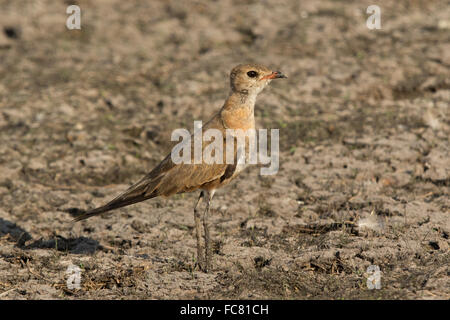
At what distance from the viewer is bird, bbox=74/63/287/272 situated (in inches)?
205

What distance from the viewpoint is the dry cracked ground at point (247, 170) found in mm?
5172

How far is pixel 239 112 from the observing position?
5363 mm

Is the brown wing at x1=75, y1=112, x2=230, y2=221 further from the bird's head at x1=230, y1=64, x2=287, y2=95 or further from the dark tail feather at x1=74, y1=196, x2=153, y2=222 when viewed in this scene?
the bird's head at x1=230, y1=64, x2=287, y2=95

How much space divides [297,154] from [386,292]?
316cm

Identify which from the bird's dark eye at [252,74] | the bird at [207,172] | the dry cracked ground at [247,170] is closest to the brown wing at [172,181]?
the bird at [207,172]

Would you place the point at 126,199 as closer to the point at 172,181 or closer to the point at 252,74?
the point at 172,181

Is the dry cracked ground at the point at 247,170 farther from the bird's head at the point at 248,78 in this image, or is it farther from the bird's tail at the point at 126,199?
the bird's head at the point at 248,78

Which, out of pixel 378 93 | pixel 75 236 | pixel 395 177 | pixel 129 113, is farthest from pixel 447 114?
pixel 75 236

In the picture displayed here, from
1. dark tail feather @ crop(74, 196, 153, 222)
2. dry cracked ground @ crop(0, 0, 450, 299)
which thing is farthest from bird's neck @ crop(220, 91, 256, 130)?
dry cracked ground @ crop(0, 0, 450, 299)

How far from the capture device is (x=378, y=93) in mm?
8844

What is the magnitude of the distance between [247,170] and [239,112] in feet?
6.94

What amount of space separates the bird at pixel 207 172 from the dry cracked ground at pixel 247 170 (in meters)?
0.48

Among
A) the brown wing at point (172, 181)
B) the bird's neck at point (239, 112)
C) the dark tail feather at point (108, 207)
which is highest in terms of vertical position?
the bird's neck at point (239, 112)

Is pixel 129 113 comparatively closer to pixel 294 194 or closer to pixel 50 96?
pixel 50 96
